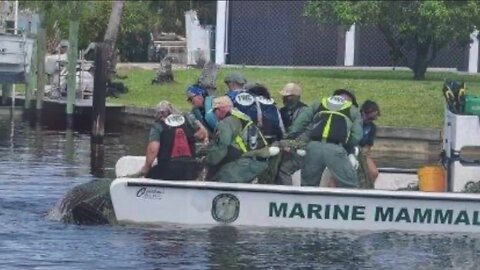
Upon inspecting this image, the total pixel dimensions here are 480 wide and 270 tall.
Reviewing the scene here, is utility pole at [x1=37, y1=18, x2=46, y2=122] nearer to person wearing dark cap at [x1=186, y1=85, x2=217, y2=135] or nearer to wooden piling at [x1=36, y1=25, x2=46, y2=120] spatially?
wooden piling at [x1=36, y1=25, x2=46, y2=120]

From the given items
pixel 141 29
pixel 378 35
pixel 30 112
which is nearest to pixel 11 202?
pixel 30 112

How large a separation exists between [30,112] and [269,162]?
1855 centimetres

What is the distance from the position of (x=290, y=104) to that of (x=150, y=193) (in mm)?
2730

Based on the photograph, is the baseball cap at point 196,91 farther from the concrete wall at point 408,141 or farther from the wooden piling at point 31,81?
the wooden piling at point 31,81

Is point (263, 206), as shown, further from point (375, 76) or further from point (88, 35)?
point (88, 35)

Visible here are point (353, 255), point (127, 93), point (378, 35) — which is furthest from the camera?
point (378, 35)

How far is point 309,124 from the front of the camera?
60.3 ft

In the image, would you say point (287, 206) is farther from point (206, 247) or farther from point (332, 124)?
point (206, 247)

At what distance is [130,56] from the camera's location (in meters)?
55.3

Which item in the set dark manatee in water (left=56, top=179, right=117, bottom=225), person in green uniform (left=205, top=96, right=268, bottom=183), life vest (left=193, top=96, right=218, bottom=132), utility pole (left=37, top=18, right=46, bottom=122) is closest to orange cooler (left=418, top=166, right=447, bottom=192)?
person in green uniform (left=205, top=96, right=268, bottom=183)

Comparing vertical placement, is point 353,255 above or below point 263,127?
below

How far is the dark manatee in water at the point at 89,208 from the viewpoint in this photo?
18.3 metres

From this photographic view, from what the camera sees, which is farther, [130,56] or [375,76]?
[130,56]

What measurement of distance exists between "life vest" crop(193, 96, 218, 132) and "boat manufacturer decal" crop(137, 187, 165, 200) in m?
1.99
